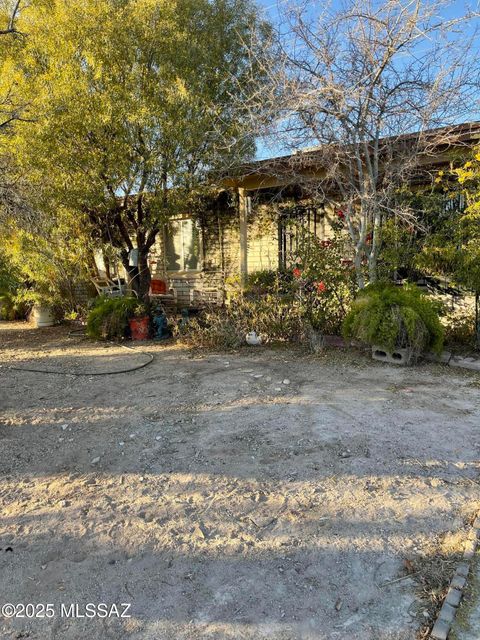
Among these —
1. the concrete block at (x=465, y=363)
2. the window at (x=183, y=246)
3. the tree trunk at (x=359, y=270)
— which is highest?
the window at (x=183, y=246)

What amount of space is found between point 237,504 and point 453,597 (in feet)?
3.92

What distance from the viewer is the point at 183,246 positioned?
37.1 ft

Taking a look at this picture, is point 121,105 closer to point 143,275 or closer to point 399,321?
point 143,275

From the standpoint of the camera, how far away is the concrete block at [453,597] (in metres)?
1.79

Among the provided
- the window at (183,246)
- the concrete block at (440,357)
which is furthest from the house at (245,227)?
the concrete block at (440,357)

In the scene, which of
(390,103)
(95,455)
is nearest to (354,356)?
(390,103)

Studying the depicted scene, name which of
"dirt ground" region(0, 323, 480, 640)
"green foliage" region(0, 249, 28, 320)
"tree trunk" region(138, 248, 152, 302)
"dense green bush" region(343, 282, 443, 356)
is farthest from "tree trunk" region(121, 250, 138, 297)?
"dense green bush" region(343, 282, 443, 356)

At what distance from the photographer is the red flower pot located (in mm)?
7953

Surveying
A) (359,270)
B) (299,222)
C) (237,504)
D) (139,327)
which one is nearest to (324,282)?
(359,270)

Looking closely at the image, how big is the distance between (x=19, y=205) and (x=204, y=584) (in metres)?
6.28

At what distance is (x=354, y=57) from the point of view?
5.71m

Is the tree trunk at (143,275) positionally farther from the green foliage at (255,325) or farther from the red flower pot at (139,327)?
the green foliage at (255,325)

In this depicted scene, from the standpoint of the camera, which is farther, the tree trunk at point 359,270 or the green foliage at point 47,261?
the green foliage at point 47,261

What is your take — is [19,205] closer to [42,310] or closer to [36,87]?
[36,87]
